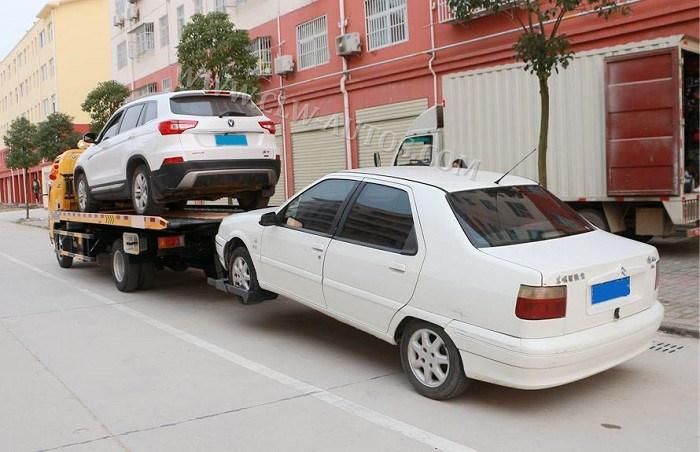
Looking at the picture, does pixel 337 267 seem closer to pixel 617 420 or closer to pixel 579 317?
pixel 579 317

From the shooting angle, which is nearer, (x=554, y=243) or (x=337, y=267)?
(x=554, y=243)

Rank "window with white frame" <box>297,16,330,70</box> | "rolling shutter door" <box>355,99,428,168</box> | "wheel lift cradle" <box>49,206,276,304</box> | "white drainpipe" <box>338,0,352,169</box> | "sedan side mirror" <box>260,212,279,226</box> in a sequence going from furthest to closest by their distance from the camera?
"window with white frame" <box>297,16,330,70</box>
"white drainpipe" <box>338,0,352,169</box>
"rolling shutter door" <box>355,99,428,168</box>
"wheel lift cradle" <box>49,206,276,304</box>
"sedan side mirror" <box>260,212,279,226</box>

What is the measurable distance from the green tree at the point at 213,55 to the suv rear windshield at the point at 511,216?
12034 millimetres

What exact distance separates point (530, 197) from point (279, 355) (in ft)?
8.33

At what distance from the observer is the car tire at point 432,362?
14.5ft

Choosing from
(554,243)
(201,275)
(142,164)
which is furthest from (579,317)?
(201,275)

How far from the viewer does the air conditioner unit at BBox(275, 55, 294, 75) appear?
63.7ft

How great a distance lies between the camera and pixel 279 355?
19.1 ft

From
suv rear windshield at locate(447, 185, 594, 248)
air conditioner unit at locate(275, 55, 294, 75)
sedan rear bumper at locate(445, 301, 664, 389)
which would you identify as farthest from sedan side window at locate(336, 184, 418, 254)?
air conditioner unit at locate(275, 55, 294, 75)

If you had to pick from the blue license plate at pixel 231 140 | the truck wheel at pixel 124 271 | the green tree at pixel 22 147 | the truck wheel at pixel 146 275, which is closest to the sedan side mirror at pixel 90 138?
the truck wheel at pixel 124 271

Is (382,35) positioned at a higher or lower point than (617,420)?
higher

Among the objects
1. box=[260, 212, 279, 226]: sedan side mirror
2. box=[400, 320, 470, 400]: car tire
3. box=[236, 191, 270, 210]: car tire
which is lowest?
box=[400, 320, 470, 400]: car tire

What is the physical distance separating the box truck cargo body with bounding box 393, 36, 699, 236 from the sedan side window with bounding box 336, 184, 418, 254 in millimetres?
5700

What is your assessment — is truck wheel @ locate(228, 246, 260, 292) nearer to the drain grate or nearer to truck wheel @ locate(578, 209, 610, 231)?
the drain grate
